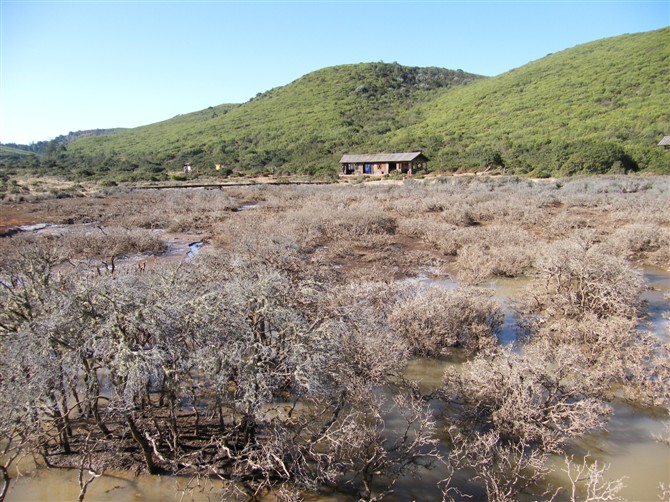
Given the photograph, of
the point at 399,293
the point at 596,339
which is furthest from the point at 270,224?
the point at 596,339

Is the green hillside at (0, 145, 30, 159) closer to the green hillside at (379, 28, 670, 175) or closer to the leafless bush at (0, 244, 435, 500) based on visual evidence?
the green hillside at (379, 28, 670, 175)

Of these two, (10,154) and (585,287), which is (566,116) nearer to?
(585,287)

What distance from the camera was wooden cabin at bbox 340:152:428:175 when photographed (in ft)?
154

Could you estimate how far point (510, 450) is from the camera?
622cm

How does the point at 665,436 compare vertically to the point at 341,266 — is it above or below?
below

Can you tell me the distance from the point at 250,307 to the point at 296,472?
2.15 m

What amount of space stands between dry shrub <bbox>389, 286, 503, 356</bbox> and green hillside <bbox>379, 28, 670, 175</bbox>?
33487 millimetres

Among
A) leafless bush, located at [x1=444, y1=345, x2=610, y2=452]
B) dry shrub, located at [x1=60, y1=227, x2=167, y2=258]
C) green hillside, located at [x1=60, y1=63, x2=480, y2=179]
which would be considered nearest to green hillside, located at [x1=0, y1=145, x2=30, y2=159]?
green hillside, located at [x1=60, y1=63, x2=480, y2=179]

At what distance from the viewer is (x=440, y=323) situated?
8.88 m

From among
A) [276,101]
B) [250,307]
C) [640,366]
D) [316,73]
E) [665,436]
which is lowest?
[665,436]

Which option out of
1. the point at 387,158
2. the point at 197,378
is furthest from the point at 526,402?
the point at 387,158

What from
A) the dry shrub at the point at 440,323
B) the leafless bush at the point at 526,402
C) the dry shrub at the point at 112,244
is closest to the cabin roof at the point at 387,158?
the dry shrub at the point at 112,244

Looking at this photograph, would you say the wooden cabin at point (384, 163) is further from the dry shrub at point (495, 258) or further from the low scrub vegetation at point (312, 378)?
the low scrub vegetation at point (312, 378)

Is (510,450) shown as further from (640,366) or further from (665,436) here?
(640,366)
